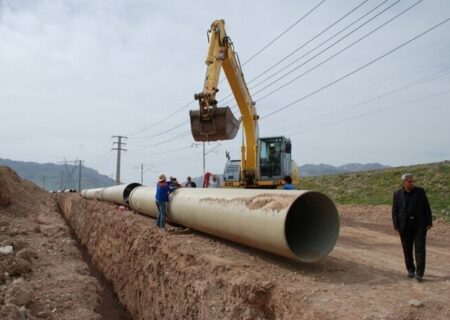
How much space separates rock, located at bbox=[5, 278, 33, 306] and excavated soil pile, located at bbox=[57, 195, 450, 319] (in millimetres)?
2106

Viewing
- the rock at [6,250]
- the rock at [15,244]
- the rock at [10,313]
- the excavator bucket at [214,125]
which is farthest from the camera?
the rock at [15,244]

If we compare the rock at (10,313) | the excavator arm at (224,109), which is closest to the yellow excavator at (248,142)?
the excavator arm at (224,109)

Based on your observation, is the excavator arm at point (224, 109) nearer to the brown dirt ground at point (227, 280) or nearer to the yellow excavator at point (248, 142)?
the yellow excavator at point (248, 142)

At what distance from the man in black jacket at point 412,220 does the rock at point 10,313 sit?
5751 mm

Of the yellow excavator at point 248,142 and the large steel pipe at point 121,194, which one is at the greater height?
the yellow excavator at point 248,142

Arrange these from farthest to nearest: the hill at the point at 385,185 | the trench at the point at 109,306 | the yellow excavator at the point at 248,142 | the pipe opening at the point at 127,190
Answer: the hill at the point at 385,185, the pipe opening at the point at 127,190, the yellow excavator at the point at 248,142, the trench at the point at 109,306

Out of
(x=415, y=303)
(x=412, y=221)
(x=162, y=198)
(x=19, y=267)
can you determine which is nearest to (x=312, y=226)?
(x=412, y=221)

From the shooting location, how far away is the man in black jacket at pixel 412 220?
5.63 m

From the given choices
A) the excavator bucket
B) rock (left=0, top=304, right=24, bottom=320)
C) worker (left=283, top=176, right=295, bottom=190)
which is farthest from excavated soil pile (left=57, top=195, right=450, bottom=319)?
the excavator bucket

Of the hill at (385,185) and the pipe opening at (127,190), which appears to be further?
the hill at (385,185)

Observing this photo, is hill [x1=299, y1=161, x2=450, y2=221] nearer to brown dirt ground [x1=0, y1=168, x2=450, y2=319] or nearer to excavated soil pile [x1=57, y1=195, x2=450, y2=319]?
brown dirt ground [x1=0, y1=168, x2=450, y2=319]

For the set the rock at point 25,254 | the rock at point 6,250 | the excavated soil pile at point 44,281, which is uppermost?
the rock at point 6,250

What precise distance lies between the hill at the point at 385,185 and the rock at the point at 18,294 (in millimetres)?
13915

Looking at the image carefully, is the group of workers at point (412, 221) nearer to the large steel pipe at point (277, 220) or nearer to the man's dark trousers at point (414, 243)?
the man's dark trousers at point (414, 243)
